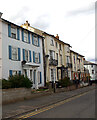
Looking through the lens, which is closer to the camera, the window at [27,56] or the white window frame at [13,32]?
the white window frame at [13,32]

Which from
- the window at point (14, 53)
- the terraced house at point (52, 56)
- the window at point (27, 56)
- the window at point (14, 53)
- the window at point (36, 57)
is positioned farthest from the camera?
the terraced house at point (52, 56)

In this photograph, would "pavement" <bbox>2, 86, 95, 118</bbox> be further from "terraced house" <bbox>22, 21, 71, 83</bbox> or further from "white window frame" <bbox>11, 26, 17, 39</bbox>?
"terraced house" <bbox>22, 21, 71, 83</bbox>

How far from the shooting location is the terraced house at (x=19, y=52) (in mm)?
18016

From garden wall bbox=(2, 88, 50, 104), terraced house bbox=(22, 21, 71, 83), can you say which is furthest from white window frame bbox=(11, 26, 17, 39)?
garden wall bbox=(2, 88, 50, 104)

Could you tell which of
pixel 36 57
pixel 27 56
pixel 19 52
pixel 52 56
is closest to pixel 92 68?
pixel 52 56

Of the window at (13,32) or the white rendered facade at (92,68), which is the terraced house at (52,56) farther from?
the white rendered facade at (92,68)

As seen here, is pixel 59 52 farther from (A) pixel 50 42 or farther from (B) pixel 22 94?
(B) pixel 22 94

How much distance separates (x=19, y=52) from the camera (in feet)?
66.3

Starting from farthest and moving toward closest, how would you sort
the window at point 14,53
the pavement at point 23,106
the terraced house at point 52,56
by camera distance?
the terraced house at point 52,56 → the window at point 14,53 → the pavement at point 23,106

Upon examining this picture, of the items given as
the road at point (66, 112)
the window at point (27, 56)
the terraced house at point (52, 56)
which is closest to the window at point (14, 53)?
the window at point (27, 56)

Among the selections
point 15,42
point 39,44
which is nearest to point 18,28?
point 15,42

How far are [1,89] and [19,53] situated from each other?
27.3 feet

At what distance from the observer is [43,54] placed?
2589 centimetres

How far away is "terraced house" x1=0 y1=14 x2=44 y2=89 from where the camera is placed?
59.1 ft
